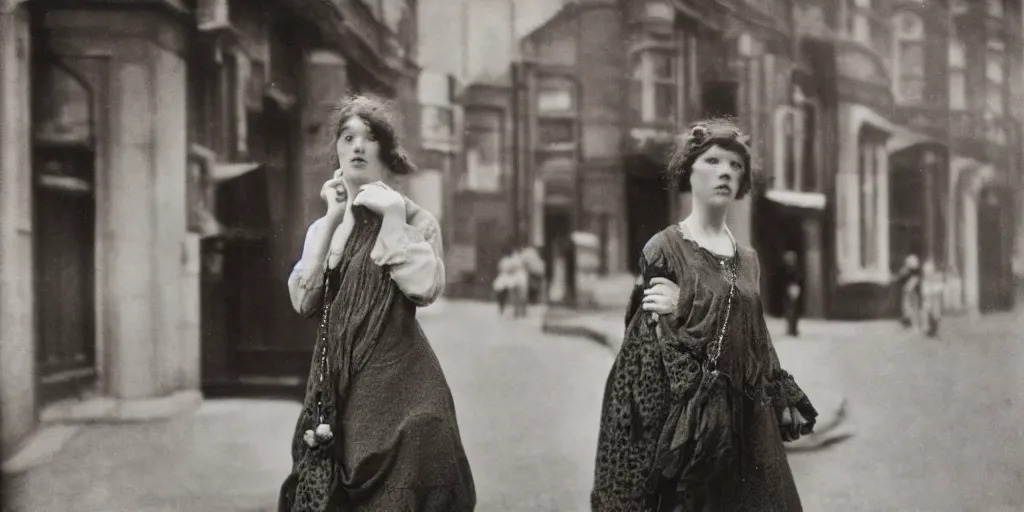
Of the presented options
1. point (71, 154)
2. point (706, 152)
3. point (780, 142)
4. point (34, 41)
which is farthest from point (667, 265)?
point (34, 41)

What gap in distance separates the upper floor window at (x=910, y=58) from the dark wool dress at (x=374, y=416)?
277 cm

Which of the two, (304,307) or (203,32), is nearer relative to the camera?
(304,307)

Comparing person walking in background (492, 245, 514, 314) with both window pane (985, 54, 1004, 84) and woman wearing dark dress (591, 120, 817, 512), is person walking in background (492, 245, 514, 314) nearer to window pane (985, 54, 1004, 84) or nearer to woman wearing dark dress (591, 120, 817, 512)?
woman wearing dark dress (591, 120, 817, 512)

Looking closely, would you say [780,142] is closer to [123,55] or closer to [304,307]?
[304,307]

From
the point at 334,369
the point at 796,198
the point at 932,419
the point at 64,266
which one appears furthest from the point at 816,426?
the point at 64,266

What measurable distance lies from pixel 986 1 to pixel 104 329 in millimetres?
4291

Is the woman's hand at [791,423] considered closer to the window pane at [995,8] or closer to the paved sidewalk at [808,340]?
the paved sidewalk at [808,340]

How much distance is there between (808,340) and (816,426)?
0.39 m

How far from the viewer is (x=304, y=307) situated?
103 inches

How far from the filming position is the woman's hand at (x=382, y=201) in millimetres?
2576

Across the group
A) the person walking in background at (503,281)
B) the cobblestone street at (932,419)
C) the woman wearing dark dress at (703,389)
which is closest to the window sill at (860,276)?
the cobblestone street at (932,419)

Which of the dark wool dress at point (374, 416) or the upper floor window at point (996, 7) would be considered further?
the upper floor window at point (996, 7)

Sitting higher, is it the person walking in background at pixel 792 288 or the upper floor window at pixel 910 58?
the upper floor window at pixel 910 58

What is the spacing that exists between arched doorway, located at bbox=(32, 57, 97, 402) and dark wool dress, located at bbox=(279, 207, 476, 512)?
1.51m
